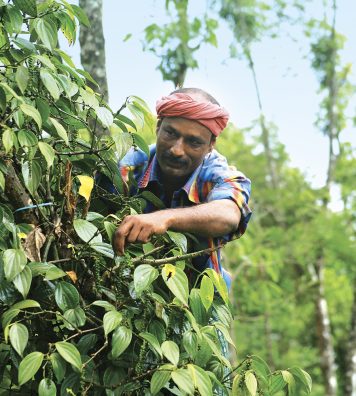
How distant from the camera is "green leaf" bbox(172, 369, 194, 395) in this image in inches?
66.2

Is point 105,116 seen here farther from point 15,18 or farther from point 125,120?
point 15,18

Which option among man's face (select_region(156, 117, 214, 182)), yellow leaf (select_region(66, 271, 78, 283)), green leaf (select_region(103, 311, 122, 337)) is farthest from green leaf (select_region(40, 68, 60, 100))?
man's face (select_region(156, 117, 214, 182))

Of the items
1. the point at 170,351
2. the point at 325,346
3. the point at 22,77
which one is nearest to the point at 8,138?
the point at 22,77

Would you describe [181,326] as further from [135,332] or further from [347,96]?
[347,96]

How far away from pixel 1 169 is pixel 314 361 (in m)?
15.9

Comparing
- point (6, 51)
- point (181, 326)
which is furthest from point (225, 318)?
point (6, 51)

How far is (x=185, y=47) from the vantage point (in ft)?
15.7

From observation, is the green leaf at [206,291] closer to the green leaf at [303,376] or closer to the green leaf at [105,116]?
the green leaf at [303,376]

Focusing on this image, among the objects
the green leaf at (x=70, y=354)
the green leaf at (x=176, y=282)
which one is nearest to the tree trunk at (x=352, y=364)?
the green leaf at (x=176, y=282)

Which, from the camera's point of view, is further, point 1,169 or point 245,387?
point 245,387

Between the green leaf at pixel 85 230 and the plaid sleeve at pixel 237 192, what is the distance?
0.58 metres

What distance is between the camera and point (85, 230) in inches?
70.6

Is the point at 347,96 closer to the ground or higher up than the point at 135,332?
higher up

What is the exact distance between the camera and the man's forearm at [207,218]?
2.01m
